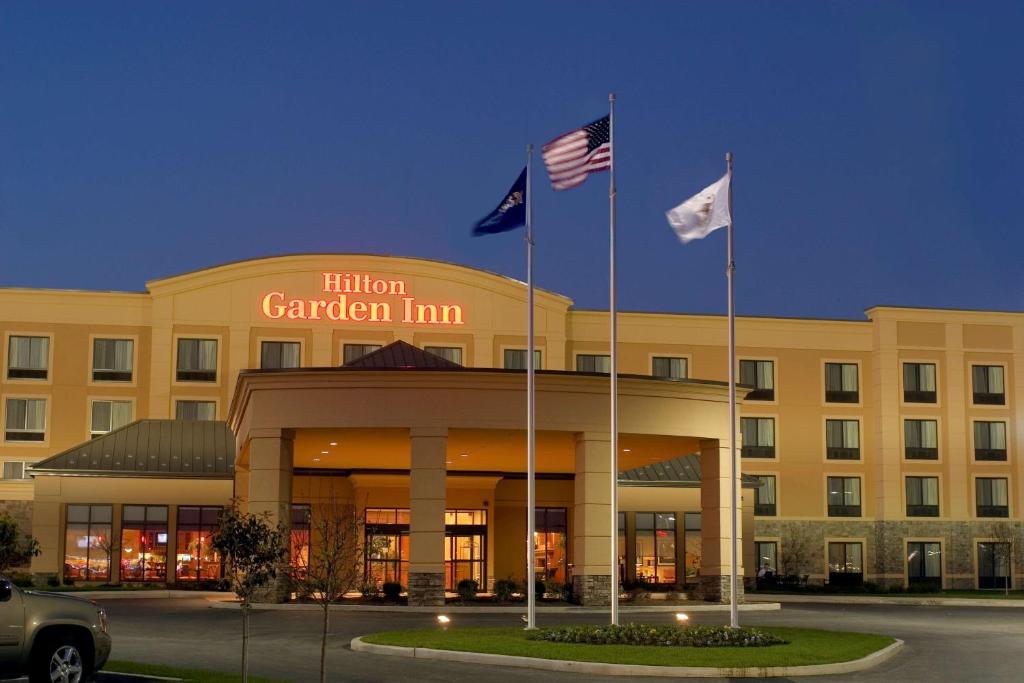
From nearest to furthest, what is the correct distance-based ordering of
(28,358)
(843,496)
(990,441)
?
1. (28,358)
2. (843,496)
3. (990,441)

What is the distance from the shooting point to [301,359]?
66.1 metres

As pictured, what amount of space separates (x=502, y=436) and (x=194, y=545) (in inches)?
1034

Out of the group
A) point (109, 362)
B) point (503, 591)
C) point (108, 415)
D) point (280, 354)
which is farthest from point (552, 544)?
point (109, 362)

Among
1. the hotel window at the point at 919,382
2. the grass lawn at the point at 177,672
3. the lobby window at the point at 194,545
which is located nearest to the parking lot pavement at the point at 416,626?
the grass lawn at the point at 177,672

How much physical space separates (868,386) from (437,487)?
137ft

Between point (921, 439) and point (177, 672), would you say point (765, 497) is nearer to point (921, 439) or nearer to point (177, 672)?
point (921, 439)

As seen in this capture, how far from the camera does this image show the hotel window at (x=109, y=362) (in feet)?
214

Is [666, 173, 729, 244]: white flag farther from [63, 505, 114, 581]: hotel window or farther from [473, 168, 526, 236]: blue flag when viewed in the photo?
[63, 505, 114, 581]: hotel window

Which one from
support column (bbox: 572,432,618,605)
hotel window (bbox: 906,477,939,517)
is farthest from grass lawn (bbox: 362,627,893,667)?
hotel window (bbox: 906,477,939,517)

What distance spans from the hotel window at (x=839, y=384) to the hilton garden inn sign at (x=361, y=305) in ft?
68.2

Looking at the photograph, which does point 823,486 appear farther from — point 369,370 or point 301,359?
point 369,370

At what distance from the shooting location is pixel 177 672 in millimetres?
20703

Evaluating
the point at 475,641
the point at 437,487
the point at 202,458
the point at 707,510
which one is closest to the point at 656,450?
the point at 707,510

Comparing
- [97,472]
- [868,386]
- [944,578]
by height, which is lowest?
[944,578]
